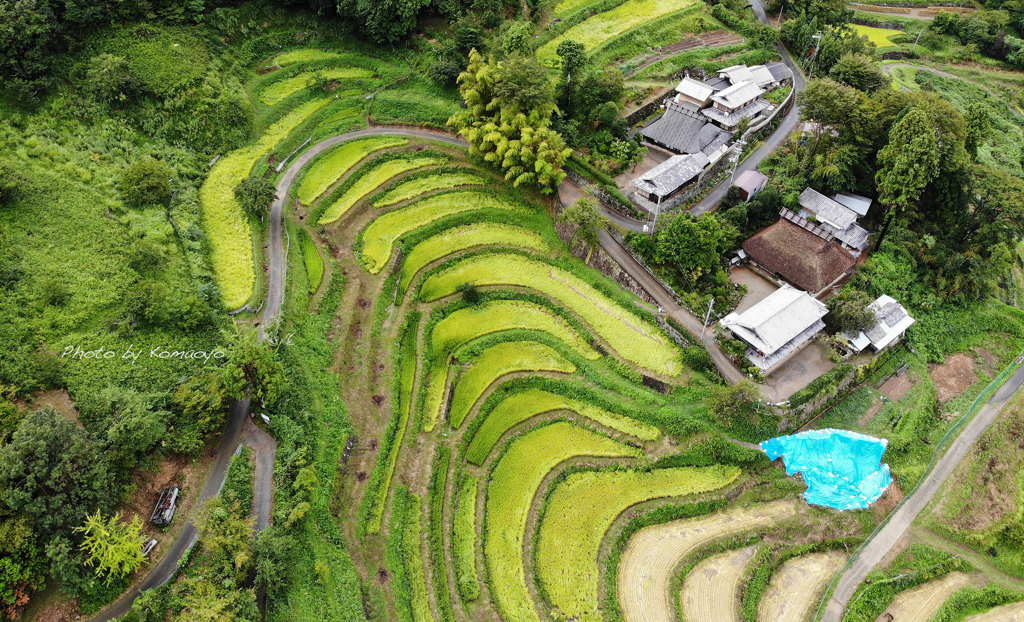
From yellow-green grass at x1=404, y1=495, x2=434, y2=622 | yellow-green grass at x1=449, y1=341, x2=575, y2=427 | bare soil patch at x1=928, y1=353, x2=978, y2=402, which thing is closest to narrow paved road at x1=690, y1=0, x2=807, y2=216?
yellow-green grass at x1=449, y1=341, x2=575, y2=427

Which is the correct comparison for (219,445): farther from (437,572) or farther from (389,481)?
(437,572)

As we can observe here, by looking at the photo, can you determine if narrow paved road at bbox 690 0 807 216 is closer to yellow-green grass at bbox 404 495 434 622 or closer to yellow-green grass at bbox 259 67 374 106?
yellow-green grass at bbox 404 495 434 622

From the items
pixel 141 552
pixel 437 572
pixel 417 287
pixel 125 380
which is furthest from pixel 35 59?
pixel 437 572

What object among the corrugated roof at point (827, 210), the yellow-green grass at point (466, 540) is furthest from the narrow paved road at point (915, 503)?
the yellow-green grass at point (466, 540)

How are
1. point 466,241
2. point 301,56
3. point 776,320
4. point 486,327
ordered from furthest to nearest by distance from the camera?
point 301,56
point 466,241
point 486,327
point 776,320

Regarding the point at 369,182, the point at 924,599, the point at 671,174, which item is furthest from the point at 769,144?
the point at 924,599

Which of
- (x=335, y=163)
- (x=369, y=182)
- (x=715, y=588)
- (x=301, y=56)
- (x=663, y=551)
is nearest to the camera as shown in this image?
(x=715, y=588)

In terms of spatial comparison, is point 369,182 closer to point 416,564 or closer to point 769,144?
point 416,564
